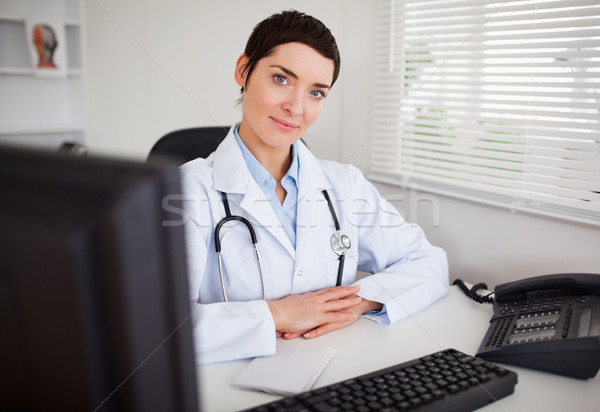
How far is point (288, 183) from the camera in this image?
148 cm

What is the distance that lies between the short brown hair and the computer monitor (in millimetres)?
1079

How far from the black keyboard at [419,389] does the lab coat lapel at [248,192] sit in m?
0.55

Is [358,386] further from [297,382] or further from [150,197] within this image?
[150,197]

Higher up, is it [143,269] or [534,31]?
[534,31]

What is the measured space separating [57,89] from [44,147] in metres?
2.60

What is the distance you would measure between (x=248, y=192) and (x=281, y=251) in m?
0.19

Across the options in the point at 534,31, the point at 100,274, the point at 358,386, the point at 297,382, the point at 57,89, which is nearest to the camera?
the point at 100,274

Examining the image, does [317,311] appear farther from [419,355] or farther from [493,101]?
[493,101]

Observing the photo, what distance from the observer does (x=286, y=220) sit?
4.65 feet

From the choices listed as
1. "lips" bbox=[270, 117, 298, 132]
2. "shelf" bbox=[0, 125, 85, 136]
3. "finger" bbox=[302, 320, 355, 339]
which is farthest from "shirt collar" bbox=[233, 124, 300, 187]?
"shelf" bbox=[0, 125, 85, 136]

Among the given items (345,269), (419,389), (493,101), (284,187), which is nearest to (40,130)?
(284,187)

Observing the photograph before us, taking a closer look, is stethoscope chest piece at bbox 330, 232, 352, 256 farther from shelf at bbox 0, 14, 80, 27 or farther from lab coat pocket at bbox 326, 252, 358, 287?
shelf at bbox 0, 14, 80, 27

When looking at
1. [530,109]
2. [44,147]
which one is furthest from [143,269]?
[530,109]

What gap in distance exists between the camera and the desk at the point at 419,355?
0.88 meters
